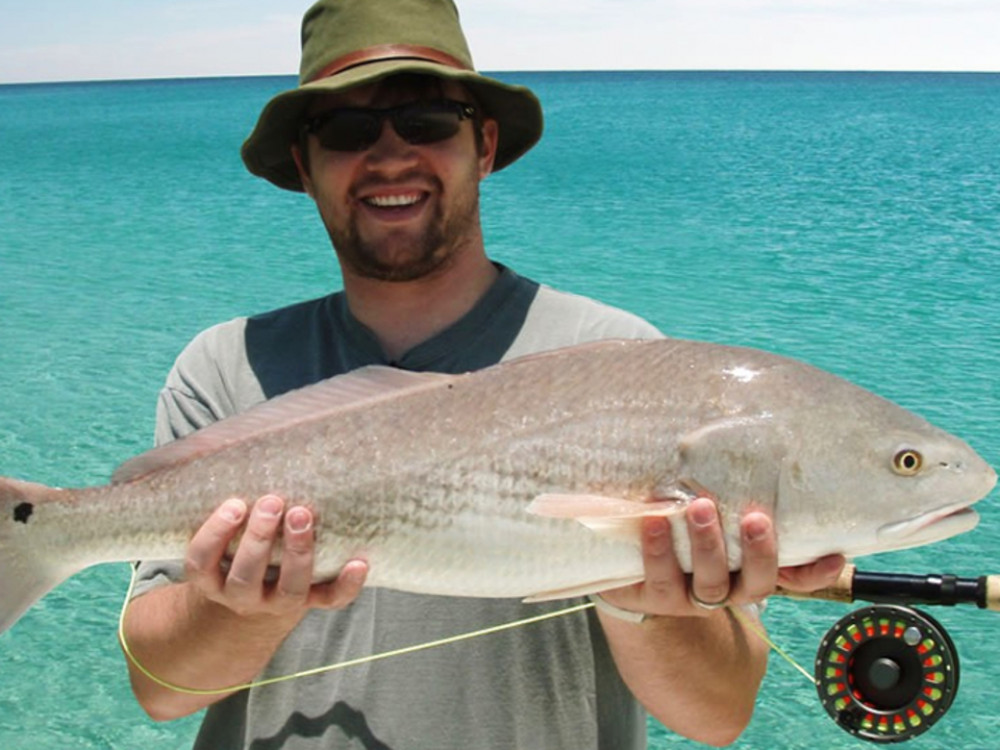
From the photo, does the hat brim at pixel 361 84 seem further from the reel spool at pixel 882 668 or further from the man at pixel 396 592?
the reel spool at pixel 882 668

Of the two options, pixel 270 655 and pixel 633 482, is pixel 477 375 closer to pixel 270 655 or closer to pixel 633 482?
pixel 633 482

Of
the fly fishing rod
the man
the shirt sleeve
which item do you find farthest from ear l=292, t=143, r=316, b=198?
the fly fishing rod

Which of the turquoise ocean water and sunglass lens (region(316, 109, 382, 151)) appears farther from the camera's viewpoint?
the turquoise ocean water

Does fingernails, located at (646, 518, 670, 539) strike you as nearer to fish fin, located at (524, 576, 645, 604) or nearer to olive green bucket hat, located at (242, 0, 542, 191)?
fish fin, located at (524, 576, 645, 604)

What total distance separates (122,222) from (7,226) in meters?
2.59

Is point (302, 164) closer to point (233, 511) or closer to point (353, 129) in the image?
point (353, 129)

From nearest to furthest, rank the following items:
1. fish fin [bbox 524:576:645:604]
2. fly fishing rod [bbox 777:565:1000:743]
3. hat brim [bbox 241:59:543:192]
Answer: fish fin [bbox 524:576:645:604]
hat brim [bbox 241:59:543:192]
fly fishing rod [bbox 777:565:1000:743]

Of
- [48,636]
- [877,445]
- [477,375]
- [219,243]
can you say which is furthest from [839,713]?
[219,243]

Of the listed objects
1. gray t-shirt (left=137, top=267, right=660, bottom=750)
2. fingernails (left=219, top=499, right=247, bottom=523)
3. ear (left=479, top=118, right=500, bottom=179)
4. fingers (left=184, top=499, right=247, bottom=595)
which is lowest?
gray t-shirt (left=137, top=267, right=660, bottom=750)

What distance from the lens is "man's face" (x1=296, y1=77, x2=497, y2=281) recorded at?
2904 mm

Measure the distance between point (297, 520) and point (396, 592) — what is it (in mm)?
420

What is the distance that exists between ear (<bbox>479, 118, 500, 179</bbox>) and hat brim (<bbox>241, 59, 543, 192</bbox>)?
3 cm

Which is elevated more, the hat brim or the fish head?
the hat brim

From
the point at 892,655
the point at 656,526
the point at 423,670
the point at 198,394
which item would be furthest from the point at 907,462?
the point at 198,394
